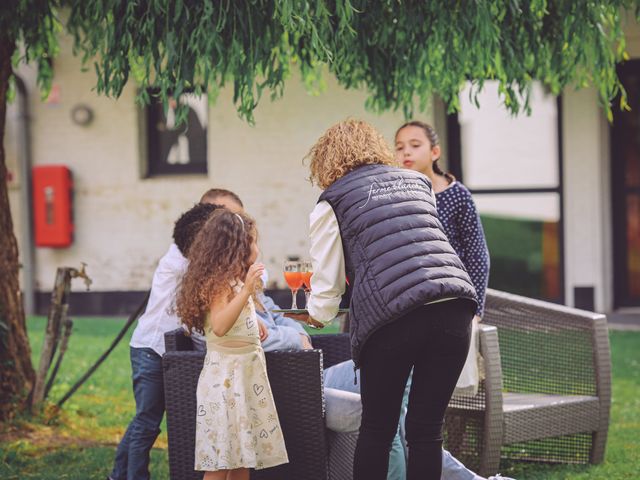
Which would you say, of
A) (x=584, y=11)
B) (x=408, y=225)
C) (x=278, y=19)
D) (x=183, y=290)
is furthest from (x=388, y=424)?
(x=584, y=11)

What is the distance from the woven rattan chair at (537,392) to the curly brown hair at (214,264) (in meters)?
1.45

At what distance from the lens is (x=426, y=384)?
12.4 feet

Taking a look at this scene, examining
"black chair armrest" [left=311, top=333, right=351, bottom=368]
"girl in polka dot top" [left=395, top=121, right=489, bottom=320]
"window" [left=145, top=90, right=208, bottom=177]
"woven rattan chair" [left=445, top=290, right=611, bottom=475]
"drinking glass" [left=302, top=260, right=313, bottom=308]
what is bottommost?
"woven rattan chair" [left=445, top=290, right=611, bottom=475]

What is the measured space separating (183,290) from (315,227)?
778 millimetres

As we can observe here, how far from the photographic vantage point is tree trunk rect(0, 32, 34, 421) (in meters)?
6.39

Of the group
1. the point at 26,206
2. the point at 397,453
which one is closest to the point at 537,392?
the point at 397,453

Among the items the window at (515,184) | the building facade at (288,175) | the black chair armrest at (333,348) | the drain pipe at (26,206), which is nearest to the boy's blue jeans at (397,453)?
the black chair armrest at (333,348)

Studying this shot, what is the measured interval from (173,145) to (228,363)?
30.5 ft

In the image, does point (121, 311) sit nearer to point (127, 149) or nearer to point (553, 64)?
point (127, 149)

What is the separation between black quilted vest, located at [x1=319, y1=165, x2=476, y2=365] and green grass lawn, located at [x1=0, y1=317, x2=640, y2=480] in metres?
2.10

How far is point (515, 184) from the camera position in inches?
503

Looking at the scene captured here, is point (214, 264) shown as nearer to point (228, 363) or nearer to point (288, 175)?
point (228, 363)

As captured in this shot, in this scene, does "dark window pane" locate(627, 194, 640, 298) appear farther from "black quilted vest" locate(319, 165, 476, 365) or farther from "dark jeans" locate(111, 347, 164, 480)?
"black quilted vest" locate(319, 165, 476, 365)

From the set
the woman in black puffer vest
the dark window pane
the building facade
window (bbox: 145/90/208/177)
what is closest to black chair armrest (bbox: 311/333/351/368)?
the woman in black puffer vest
